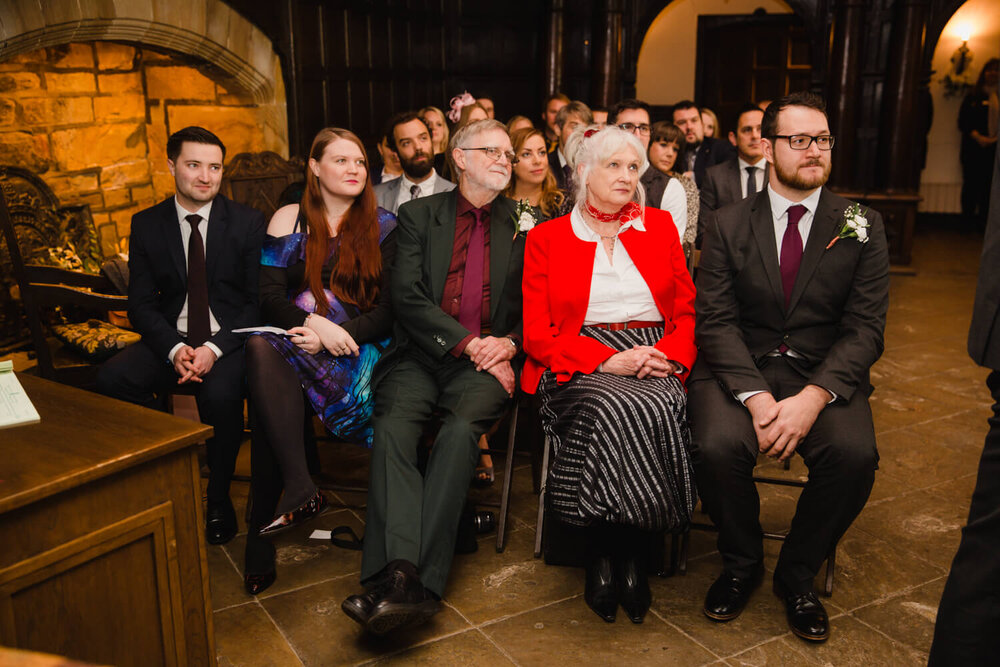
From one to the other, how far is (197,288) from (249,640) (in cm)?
137

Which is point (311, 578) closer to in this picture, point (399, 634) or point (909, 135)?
point (399, 634)

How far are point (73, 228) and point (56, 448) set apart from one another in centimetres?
305

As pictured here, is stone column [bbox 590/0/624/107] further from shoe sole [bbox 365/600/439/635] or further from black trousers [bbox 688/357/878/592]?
shoe sole [bbox 365/600/439/635]

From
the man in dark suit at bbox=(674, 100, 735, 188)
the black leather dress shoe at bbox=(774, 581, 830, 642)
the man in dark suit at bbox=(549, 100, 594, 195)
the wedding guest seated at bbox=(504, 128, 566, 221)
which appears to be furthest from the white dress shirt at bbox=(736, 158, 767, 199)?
the black leather dress shoe at bbox=(774, 581, 830, 642)

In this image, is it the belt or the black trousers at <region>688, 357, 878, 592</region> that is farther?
the belt

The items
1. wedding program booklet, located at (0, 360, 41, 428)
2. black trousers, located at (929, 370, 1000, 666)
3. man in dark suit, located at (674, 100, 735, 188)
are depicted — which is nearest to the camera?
black trousers, located at (929, 370, 1000, 666)

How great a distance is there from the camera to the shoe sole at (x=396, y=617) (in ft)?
7.63

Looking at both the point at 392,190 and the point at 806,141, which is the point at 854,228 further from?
the point at 392,190

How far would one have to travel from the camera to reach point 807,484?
2617 mm

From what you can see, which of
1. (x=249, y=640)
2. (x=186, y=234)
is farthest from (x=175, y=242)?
(x=249, y=640)

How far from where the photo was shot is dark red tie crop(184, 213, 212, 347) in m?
3.21

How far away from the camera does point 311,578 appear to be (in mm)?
2854

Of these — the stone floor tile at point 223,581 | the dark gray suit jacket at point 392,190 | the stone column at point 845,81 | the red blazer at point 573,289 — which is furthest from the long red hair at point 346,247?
the stone column at point 845,81

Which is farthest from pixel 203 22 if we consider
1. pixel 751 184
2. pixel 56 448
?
pixel 56 448
